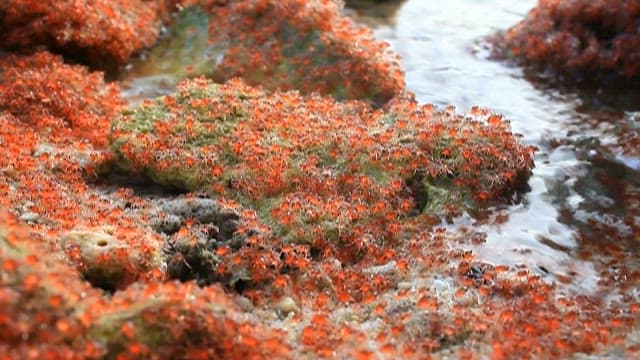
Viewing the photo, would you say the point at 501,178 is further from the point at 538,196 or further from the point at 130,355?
the point at 130,355

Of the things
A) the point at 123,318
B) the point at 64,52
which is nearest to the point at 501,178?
the point at 123,318

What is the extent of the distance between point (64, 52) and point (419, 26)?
23.1 ft

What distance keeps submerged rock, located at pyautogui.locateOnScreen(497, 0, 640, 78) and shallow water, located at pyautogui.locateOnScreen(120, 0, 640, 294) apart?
59 cm

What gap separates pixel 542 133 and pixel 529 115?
29.3 inches

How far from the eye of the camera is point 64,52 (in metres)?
11.6

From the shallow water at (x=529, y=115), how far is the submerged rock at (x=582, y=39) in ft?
1.95

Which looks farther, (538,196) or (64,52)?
(64,52)

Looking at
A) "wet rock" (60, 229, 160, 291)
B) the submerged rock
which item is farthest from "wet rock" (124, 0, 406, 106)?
"wet rock" (60, 229, 160, 291)

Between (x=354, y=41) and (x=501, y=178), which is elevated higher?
(x=354, y=41)

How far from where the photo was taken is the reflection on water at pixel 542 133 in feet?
26.2

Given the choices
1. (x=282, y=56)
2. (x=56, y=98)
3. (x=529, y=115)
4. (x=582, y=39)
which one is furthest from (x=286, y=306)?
(x=582, y=39)

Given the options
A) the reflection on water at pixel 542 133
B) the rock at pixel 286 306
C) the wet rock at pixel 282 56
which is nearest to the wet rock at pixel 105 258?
the rock at pixel 286 306

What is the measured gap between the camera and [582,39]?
14.0 m

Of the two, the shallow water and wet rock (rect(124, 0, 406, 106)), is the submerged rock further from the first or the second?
wet rock (rect(124, 0, 406, 106))
